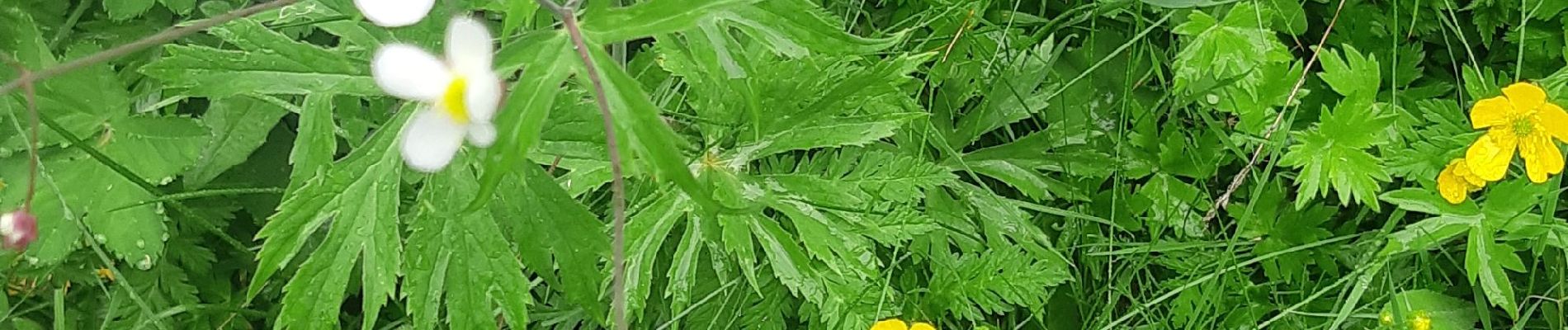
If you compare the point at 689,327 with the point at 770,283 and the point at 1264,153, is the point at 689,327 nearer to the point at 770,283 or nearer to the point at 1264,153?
the point at 770,283

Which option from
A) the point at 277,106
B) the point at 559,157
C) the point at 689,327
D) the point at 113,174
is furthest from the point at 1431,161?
the point at 113,174

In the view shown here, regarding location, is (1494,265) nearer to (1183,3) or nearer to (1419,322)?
(1419,322)

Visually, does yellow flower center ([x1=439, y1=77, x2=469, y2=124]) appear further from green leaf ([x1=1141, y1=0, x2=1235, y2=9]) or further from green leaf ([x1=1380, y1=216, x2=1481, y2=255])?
green leaf ([x1=1380, y1=216, x2=1481, y2=255])

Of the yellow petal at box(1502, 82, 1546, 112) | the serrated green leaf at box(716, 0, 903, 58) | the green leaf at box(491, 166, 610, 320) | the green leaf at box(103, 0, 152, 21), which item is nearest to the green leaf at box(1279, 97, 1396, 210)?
the yellow petal at box(1502, 82, 1546, 112)

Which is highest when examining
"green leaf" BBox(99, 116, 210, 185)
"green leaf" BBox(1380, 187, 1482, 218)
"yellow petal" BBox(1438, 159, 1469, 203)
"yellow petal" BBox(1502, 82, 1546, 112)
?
"green leaf" BBox(99, 116, 210, 185)

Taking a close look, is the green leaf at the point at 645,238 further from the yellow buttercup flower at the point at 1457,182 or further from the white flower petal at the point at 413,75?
the yellow buttercup flower at the point at 1457,182

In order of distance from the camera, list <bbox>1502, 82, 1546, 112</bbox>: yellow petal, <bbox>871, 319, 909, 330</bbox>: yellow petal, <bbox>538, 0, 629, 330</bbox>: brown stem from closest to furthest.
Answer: <bbox>538, 0, 629, 330</bbox>: brown stem < <bbox>871, 319, 909, 330</bbox>: yellow petal < <bbox>1502, 82, 1546, 112</bbox>: yellow petal

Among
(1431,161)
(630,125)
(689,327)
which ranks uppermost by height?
(630,125)
